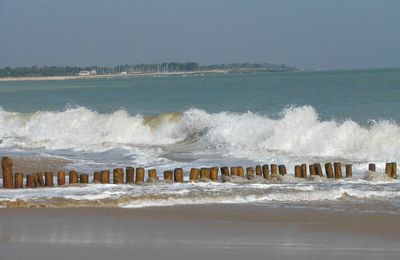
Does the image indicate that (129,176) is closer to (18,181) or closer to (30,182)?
(30,182)

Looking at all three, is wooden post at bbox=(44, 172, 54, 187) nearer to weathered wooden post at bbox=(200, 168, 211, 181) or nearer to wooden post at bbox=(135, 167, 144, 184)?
wooden post at bbox=(135, 167, 144, 184)

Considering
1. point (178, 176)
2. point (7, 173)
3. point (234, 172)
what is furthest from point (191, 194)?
point (7, 173)

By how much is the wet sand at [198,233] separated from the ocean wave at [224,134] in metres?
9.64

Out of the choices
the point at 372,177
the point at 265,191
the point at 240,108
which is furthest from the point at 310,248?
the point at 240,108

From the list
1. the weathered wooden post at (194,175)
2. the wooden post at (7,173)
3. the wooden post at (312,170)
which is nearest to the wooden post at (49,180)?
the wooden post at (7,173)

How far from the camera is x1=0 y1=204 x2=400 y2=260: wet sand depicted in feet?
27.5

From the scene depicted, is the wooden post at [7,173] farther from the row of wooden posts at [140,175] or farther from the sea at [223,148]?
the sea at [223,148]

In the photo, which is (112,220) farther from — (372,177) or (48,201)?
(372,177)

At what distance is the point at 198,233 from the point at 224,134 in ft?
53.5

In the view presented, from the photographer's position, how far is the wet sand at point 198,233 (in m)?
8.37

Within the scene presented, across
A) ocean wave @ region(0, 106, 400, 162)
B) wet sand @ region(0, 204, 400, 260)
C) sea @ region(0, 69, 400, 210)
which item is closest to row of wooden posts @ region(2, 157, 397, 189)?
sea @ region(0, 69, 400, 210)

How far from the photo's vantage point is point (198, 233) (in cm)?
959

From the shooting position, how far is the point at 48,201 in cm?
1231

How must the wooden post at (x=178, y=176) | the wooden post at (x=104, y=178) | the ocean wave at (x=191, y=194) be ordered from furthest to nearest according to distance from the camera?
the wooden post at (x=178, y=176) < the wooden post at (x=104, y=178) < the ocean wave at (x=191, y=194)
